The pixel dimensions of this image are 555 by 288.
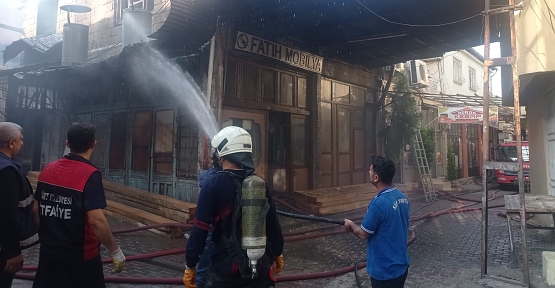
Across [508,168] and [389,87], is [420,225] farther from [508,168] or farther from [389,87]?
[389,87]

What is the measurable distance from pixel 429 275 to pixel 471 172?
67.7 ft

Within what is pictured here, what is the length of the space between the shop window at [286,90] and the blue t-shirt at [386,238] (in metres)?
8.10

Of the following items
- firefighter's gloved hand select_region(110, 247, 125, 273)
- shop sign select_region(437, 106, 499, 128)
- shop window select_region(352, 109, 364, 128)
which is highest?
shop sign select_region(437, 106, 499, 128)

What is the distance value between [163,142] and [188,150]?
1085mm

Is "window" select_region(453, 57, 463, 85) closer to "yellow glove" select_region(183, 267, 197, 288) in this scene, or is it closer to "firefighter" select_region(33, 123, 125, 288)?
"yellow glove" select_region(183, 267, 197, 288)

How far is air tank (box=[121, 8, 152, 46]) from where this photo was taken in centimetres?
1117

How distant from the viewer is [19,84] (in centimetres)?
1169

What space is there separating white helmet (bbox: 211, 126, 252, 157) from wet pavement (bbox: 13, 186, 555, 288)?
2.87 metres

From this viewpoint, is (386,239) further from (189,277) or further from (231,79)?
(231,79)

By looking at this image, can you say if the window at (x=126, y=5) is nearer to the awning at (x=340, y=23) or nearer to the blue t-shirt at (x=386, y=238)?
the awning at (x=340, y=23)

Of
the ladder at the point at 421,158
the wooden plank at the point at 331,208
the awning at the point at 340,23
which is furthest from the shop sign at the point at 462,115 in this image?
the wooden plank at the point at 331,208

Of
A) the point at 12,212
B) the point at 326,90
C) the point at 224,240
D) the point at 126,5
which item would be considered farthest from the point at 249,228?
the point at 126,5

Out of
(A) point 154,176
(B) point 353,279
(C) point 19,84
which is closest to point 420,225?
(B) point 353,279

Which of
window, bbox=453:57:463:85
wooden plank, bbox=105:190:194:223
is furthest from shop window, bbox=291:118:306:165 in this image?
window, bbox=453:57:463:85
